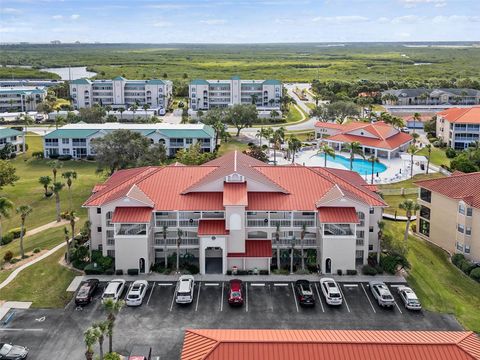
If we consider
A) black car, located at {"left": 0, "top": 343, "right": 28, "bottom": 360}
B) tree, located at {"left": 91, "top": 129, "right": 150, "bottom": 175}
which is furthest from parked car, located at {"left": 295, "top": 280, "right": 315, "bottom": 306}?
tree, located at {"left": 91, "top": 129, "right": 150, "bottom": 175}

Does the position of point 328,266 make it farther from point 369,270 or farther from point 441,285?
point 441,285

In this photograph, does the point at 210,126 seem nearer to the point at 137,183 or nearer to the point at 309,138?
the point at 309,138

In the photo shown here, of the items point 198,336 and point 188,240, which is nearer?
point 198,336

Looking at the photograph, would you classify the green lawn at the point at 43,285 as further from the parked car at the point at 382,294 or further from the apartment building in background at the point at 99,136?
the apartment building in background at the point at 99,136

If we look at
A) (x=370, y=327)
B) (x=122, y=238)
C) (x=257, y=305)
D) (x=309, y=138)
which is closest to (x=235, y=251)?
(x=257, y=305)

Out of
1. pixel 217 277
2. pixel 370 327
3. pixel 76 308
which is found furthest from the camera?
pixel 217 277

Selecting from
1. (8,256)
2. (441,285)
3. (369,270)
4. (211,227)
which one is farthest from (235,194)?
(8,256)
